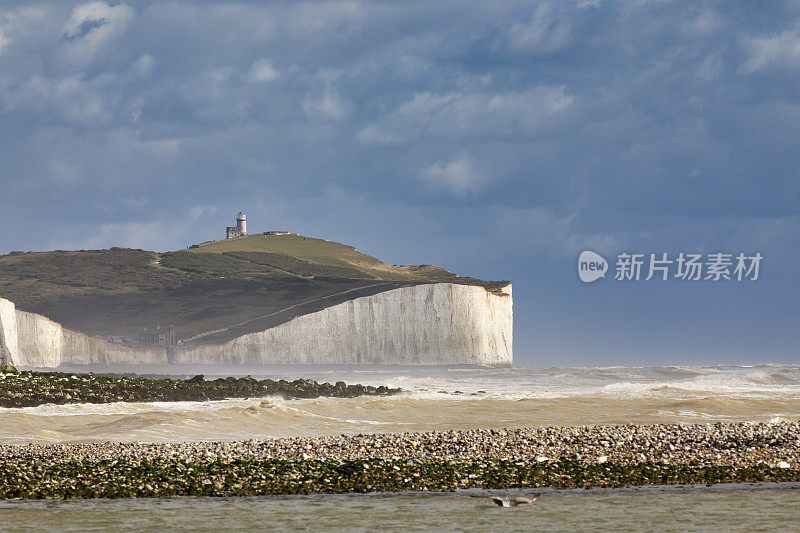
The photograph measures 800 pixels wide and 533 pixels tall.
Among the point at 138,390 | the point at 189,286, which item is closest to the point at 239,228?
the point at 189,286

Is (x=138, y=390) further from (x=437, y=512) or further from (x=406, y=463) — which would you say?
(x=437, y=512)

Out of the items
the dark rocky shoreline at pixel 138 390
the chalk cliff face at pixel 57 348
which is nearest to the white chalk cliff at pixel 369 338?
the chalk cliff face at pixel 57 348

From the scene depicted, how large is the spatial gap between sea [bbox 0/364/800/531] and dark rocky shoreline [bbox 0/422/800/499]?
2.42ft

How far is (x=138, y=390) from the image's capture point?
132 feet

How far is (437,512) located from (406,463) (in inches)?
139

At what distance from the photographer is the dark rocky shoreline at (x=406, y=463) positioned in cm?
1499

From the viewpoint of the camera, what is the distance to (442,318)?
100062 mm

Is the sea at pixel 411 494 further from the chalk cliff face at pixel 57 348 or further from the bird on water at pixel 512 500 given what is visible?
the chalk cliff face at pixel 57 348

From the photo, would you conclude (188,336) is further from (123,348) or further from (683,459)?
(683,459)

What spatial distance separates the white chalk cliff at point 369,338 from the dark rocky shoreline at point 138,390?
4882cm

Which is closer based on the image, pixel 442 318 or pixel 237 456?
pixel 237 456

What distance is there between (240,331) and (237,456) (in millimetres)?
84496

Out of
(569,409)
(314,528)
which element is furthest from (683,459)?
(569,409)

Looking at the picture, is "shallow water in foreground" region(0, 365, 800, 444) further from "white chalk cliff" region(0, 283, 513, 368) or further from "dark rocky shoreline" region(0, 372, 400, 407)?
"white chalk cliff" region(0, 283, 513, 368)
